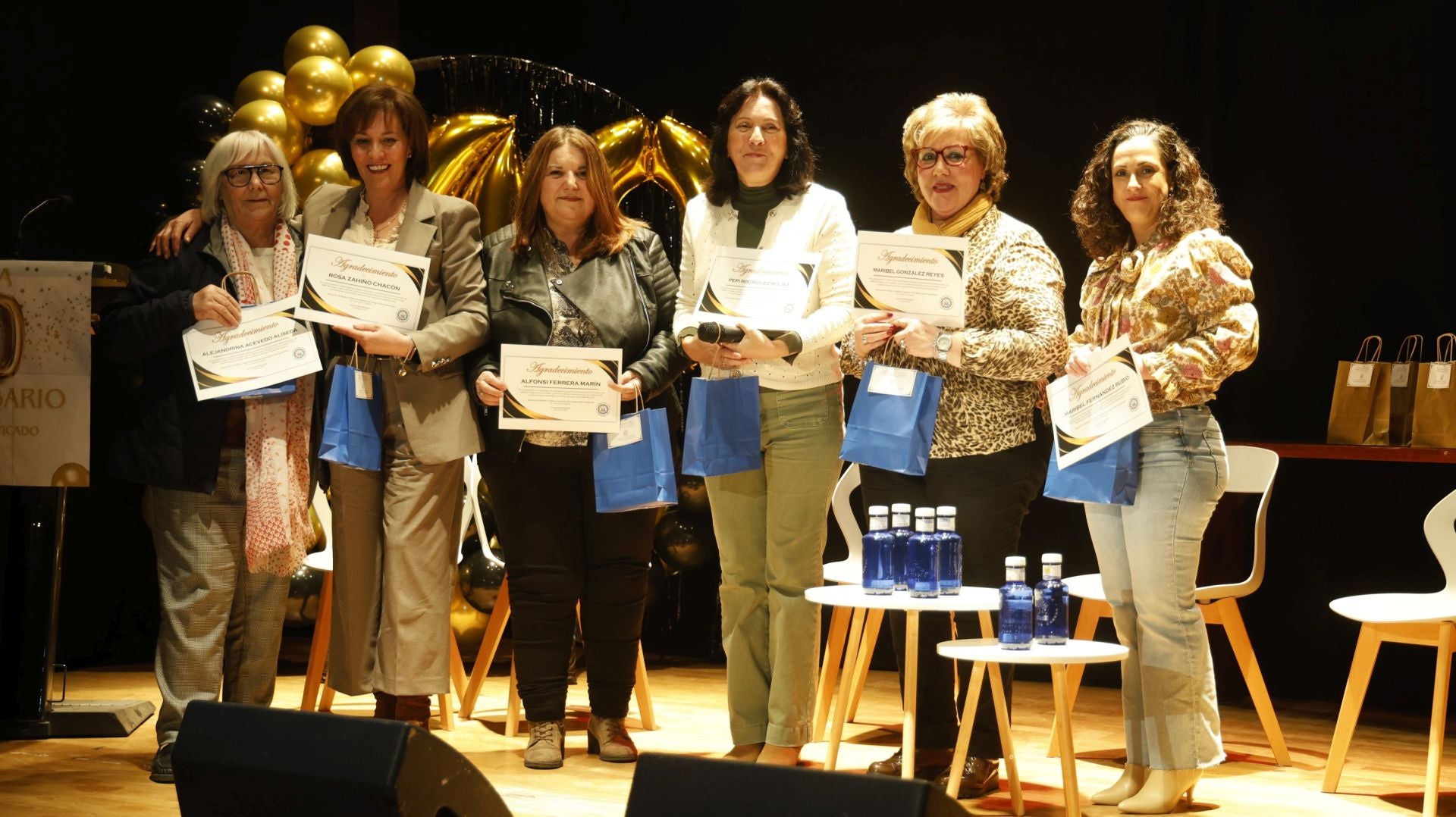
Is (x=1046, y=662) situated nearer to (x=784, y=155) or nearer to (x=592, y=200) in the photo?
(x=784, y=155)

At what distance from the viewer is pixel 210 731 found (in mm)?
1848

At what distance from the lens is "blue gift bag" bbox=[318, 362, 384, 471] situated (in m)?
3.64

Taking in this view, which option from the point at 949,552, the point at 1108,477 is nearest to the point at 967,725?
the point at 949,552

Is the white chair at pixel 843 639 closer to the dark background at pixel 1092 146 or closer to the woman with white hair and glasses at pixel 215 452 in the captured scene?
the dark background at pixel 1092 146

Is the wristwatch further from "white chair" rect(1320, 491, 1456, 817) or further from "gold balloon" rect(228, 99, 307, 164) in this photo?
"gold balloon" rect(228, 99, 307, 164)

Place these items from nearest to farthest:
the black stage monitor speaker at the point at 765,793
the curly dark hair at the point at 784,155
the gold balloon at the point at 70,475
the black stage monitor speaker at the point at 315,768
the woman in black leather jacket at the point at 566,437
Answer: the black stage monitor speaker at the point at 765,793, the black stage monitor speaker at the point at 315,768, the curly dark hair at the point at 784,155, the woman in black leather jacket at the point at 566,437, the gold balloon at the point at 70,475

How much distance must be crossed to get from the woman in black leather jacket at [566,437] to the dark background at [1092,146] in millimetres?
1755

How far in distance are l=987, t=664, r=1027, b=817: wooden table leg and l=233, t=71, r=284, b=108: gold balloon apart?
318 cm

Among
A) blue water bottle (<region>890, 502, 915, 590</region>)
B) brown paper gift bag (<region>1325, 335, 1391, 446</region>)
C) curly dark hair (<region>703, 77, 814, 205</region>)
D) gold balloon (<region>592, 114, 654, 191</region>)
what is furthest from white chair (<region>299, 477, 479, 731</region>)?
brown paper gift bag (<region>1325, 335, 1391, 446</region>)

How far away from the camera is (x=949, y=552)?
10.6ft

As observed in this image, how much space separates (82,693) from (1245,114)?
171 inches

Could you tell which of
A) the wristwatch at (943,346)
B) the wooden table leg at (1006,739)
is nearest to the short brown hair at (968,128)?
the wristwatch at (943,346)

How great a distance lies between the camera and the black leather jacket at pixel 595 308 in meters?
3.77

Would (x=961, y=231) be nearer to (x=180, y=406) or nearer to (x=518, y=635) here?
(x=518, y=635)
